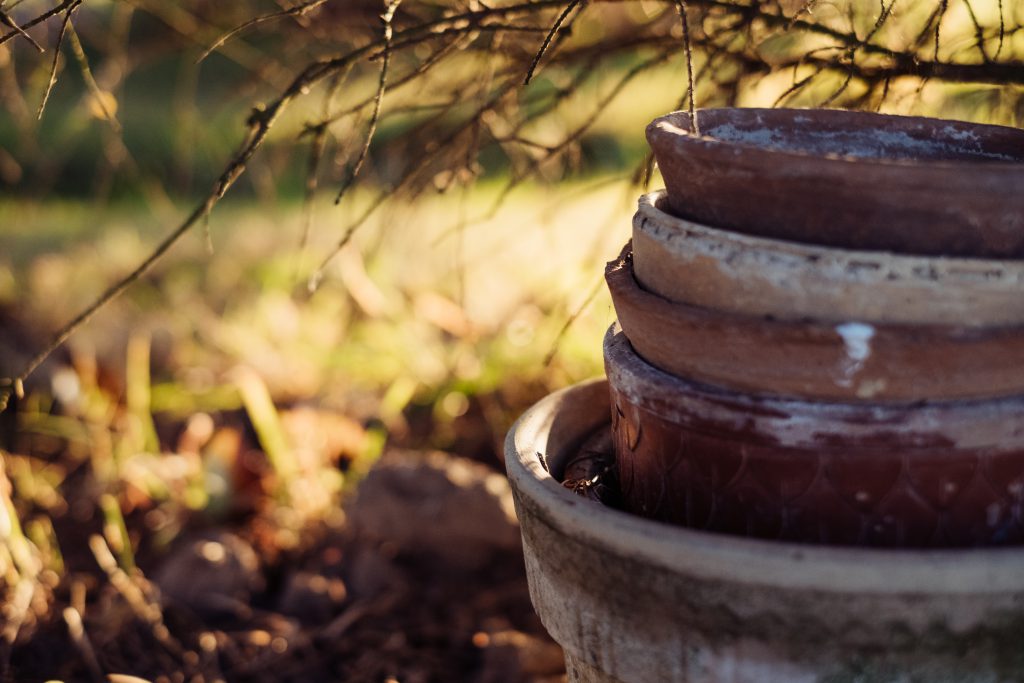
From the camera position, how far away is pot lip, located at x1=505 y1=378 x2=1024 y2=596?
3.25ft

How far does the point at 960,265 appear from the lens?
106 cm

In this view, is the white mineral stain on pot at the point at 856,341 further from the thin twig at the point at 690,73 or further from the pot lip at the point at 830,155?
the thin twig at the point at 690,73

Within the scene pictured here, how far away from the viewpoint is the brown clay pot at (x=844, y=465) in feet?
3.65

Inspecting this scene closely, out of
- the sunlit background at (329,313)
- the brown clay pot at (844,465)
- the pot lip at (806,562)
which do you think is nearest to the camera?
the pot lip at (806,562)

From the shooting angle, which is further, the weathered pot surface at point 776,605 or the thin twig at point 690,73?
the thin twig at point 690,73

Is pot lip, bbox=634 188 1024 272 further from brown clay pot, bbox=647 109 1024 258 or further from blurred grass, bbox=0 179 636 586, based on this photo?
blurred grass, bbox=0 179 636 586

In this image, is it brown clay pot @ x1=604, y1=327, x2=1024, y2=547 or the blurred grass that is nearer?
brown clay pot @ x1=604, y1=327, x2=1024, y2=547

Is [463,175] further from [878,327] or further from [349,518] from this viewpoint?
[878,327]

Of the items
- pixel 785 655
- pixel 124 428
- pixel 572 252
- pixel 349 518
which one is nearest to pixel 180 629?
pixel 349 518

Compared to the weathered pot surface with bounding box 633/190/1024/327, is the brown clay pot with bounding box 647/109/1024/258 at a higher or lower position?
higher

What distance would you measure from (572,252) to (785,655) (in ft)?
10.6

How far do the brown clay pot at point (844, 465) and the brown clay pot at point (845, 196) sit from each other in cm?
19

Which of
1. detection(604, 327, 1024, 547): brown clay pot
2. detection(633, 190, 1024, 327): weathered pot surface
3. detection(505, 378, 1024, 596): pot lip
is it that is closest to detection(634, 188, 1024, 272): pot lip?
detection(633, 190, 1024, 327): weathered pot surface

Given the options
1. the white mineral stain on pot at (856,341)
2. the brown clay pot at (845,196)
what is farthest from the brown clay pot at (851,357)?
the brown clay pot at (845,196)
